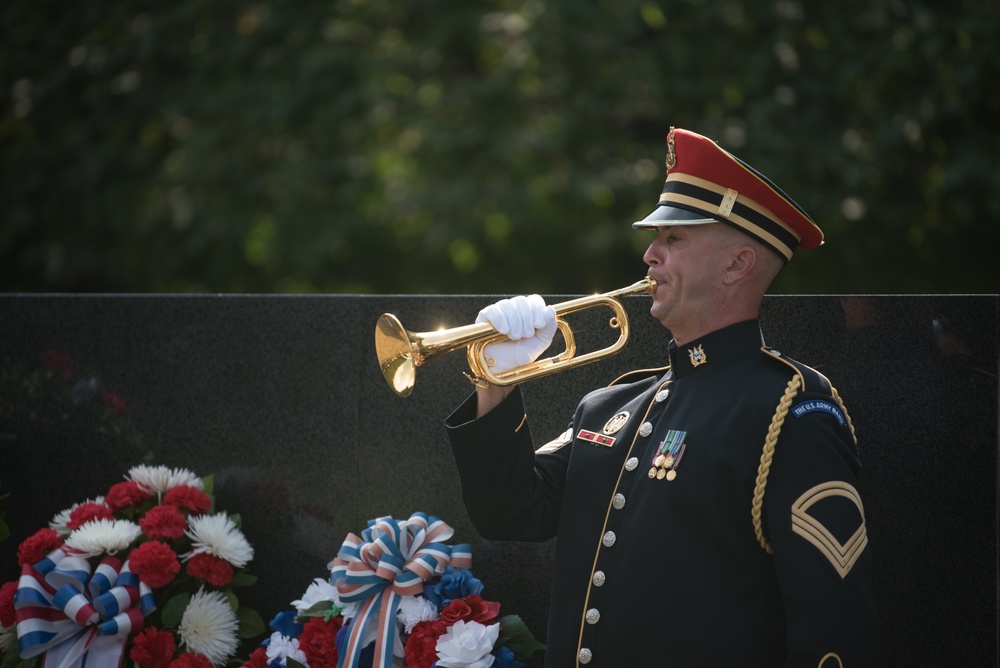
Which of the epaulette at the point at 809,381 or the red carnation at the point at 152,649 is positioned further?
the red carnation at the point at 152,649

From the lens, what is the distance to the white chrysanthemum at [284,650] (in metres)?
4.18

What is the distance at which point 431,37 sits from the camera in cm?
953

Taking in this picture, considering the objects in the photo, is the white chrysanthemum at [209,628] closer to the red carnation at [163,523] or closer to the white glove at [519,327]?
the red carnation at [163,523]

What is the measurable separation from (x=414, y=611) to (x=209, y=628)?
0.93m

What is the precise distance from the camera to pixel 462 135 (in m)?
9.26

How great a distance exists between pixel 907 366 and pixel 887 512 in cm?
53

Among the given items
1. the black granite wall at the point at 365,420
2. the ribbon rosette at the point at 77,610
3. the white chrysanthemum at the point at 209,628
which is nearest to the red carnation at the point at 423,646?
the black granite wall at the point at 365,420

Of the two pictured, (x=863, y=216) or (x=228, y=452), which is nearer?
(x=228, y=452)

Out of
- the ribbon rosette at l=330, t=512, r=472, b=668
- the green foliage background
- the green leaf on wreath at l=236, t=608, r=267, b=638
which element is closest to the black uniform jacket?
the ribbon rosette at l=330, t=512, r=472, b=668

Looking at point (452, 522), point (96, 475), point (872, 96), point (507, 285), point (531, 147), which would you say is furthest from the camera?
point (507, 285)

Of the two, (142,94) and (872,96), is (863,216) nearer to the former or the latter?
(872,96)

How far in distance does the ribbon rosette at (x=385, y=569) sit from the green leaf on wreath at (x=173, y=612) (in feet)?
2.11

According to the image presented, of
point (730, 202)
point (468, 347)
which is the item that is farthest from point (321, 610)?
point (730, 202)

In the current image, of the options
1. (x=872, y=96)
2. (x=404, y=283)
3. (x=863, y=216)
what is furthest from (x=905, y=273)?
(x=404, y=283)
